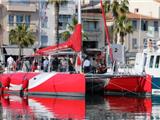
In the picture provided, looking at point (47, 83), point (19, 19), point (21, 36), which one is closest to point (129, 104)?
point (47, 83)

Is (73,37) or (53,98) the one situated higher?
(73,37)

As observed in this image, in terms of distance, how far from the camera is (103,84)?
42.4 meters

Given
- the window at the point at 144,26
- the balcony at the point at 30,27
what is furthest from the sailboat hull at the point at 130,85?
the window at the point at 144,26

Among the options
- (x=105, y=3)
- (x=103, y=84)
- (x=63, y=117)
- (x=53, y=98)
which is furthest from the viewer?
(x=105, y=3)

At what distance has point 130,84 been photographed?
41719 millimetres

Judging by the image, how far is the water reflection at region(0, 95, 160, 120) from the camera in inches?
1095

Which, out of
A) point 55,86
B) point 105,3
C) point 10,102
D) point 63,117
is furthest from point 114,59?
point 105,3

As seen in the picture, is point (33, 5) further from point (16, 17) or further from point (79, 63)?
point (79, 63)

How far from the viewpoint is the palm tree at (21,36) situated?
3314 inches

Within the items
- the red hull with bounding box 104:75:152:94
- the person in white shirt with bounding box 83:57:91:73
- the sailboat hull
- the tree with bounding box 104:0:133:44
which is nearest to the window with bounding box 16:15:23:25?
the tree with bounding box 104:0:133:44

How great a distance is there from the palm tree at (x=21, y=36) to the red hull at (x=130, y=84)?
42888 millimetres

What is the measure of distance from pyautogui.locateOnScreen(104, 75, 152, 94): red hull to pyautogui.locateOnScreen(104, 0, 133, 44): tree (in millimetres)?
38944

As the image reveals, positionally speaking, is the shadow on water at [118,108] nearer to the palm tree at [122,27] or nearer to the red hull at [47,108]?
the red hull at [47,108]

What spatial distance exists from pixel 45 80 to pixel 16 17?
1847 inches
